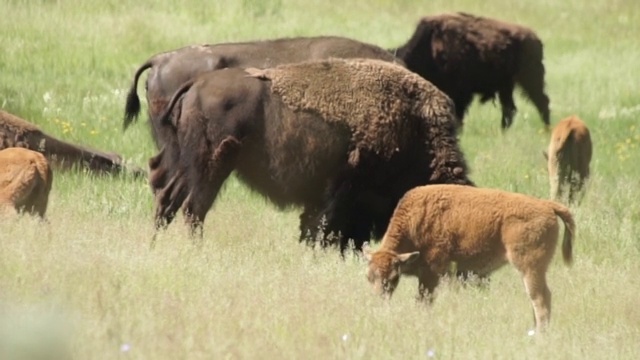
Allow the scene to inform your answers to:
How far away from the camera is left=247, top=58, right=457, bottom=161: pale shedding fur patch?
1119 centimetres

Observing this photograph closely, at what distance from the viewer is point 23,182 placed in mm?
10633

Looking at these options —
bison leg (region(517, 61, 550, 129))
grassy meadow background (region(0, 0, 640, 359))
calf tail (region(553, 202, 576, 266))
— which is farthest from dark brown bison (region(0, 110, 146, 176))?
bison leg (region(517, 61, 550, 129))

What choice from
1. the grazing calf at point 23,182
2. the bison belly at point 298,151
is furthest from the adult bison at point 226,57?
the grazing calf at point 23,182

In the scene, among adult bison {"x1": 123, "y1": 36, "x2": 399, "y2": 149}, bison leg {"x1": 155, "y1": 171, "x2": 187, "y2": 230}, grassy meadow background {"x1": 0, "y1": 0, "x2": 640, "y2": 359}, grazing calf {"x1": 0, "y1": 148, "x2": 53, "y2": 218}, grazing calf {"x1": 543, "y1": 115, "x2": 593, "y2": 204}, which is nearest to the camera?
grassy meadow background {"x1": 0, "y1": 0, "x2": 640, "y2": 359}

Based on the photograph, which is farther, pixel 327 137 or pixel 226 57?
pixel 226 57

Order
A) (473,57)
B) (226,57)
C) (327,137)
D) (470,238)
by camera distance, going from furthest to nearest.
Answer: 1. (473,57)
2. (226,57)
3. (327,137)
4. (470,238)

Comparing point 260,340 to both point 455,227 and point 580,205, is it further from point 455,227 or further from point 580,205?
point 580,205

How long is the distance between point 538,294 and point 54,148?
6.00 meters

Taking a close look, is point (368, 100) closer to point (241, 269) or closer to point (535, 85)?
point (241, 269)

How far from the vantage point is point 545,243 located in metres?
9.23

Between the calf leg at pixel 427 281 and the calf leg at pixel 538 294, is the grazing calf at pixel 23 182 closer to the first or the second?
the calf leg at pixel 427 281

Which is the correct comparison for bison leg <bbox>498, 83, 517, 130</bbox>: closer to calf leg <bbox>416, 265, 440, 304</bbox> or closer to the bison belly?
the bison belly

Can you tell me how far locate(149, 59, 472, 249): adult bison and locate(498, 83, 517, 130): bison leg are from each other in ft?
21.4

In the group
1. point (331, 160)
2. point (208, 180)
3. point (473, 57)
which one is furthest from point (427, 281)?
point (473, 57)
